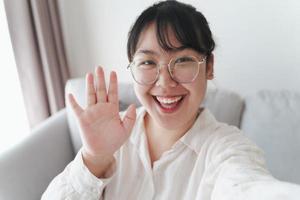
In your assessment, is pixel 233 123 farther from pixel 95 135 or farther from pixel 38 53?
pixel 38 53

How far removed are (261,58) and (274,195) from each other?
3.54 feet

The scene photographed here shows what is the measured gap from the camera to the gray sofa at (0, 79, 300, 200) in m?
1.23

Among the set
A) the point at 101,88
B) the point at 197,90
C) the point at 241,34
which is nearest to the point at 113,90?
the point at 101,88

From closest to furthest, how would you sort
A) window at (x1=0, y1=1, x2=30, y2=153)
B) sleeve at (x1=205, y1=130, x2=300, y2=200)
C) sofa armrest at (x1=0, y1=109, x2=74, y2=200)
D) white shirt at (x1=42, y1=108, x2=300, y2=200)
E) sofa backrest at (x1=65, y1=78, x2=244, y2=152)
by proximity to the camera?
sleeve at (x1=205, y1=130, x2=300, y2=200)
white shirt at (x1=42, y1=108, x2=300, y2=200)
sofa armrest at (x1=0, y1=109, x2=74, y2=200)
sofa backrest at (x1=65, y1=78, x2=244, y2=152)
window at (x1=0, y1=1, x2=30, y2=153)

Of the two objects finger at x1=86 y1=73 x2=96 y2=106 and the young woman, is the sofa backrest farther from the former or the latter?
finger at x1=86 y1=73 x2=96 y2=106

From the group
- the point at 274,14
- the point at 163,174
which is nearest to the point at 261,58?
the point at 274,14

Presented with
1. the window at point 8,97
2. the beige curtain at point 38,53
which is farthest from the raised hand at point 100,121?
the beige curtain at point 38,53

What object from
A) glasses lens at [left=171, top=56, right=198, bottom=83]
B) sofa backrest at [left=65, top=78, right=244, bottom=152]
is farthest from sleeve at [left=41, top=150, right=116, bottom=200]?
sofa backrest at [left=65, top=78, right=244, bottom=152]

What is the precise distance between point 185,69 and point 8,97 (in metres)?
1.16

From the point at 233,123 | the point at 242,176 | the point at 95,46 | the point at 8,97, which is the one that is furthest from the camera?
the point at 95,46

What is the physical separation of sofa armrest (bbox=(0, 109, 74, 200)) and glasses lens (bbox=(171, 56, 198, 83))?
0.79 metres

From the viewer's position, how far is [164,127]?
0.98 meters

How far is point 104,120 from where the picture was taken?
909mm

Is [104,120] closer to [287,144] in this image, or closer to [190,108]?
[190,108]
